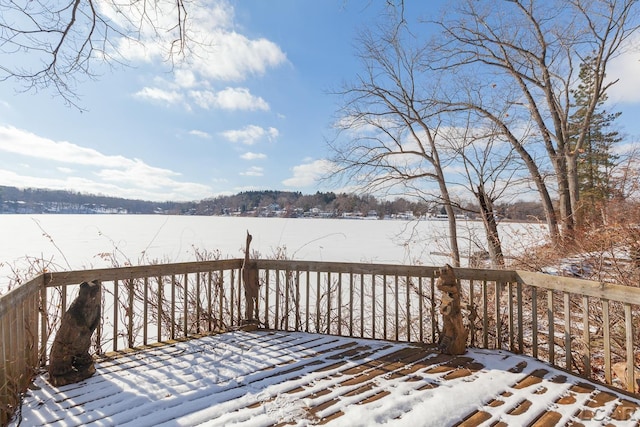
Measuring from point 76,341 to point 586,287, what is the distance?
4.69 metres

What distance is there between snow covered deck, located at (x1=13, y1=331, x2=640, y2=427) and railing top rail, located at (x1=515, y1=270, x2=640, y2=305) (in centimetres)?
79

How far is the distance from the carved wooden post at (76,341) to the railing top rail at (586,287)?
4.44 metres

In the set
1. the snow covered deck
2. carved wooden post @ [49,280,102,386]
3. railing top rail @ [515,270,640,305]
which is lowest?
the snow covered deck

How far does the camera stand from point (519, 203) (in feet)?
27.4

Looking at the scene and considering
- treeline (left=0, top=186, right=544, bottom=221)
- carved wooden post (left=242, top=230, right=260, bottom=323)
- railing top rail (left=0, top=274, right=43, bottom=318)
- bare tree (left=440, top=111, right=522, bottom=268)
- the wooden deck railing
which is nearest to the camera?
railing top rail (left=0, top=274, right=43, bottom=318)

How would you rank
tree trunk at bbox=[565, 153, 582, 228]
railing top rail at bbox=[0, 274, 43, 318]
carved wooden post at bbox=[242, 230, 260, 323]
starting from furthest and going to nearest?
tree trunk at bbox=[565, 153, 582, 228] → carved wooden post at bbox=[242, 230, 260, 323] → railing top rail at bbox=[0, 274, 43, 318]

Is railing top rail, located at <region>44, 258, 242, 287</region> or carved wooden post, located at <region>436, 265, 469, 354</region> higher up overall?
railing top rail, located at <region>44, 258, 242, 287</region>

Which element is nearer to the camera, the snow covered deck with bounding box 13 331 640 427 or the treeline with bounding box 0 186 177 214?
the snow covered deck with bounding box 13 331 640 427

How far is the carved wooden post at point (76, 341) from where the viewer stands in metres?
2.74

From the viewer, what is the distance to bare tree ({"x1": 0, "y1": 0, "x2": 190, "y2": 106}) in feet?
10.1

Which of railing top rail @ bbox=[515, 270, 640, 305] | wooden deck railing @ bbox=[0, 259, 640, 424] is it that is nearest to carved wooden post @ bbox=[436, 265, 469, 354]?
wooden deck railing @ bbox=[0, 259, 640, 424]

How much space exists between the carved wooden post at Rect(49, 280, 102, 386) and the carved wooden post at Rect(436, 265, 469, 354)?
3508 mm

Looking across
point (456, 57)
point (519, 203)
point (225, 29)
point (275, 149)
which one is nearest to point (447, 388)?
point (225, 29)

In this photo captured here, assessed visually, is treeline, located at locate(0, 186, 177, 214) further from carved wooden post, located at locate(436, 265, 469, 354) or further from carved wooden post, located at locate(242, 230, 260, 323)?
carved wooden post, located at locate(436, 265, 469, 354)
